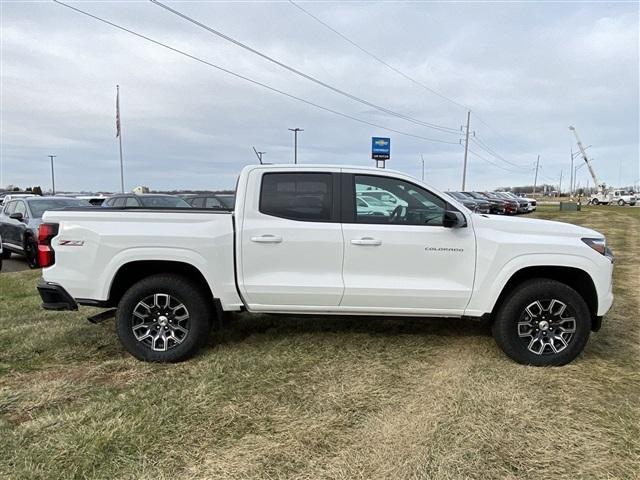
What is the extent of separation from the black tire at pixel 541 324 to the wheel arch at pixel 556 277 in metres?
0.08

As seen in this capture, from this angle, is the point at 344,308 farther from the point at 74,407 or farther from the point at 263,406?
the point at 74,407

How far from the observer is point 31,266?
9891mm

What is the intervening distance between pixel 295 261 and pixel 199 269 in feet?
2.87

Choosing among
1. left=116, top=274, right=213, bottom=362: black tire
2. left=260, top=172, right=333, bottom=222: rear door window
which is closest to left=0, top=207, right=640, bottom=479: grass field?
left=116, top=274, right=213, bottom=362: black tire

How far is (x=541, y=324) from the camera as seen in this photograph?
13.4 ft

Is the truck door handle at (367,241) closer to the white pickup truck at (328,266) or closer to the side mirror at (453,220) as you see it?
the white pickup truck at (328,266)

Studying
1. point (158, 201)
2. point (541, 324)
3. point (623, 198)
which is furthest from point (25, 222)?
point (623, 198)

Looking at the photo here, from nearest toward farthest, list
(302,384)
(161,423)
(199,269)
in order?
(161,423)
(302,384)
(199,269)

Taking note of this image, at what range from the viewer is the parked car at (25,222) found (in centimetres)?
970

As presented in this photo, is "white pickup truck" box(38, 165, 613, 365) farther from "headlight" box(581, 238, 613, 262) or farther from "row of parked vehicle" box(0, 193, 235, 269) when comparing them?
"row of parked vehicle" box(0, 193, 235, 269)

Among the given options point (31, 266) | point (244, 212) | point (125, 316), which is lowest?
point (31, 266)

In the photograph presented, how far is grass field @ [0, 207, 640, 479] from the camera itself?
276 centimetres

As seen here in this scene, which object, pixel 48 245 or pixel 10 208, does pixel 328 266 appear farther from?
pixel 10 208

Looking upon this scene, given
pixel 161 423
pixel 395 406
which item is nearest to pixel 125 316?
pixel 161 423
